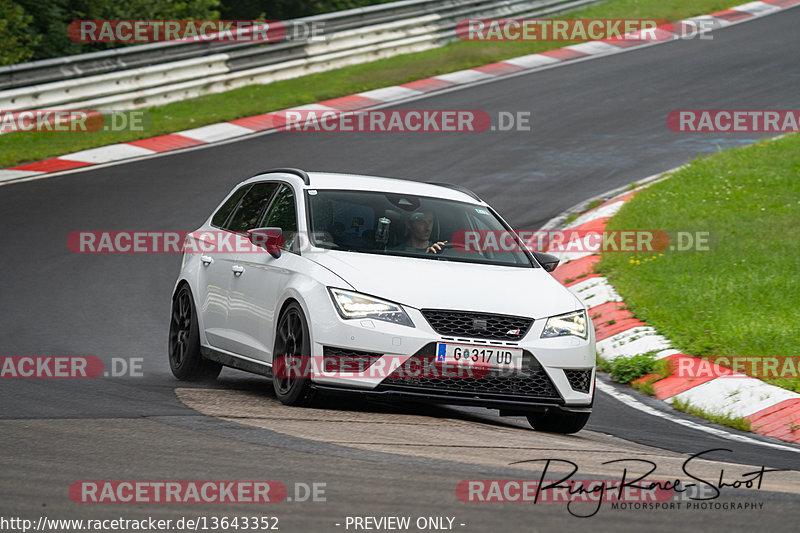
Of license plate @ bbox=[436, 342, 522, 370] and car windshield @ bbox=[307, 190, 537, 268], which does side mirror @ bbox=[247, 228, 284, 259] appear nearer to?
car windshield @ bbox=[307, 190, 537, 268]

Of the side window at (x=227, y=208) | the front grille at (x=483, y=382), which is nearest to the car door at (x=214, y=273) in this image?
the side window at (x=227, y=208)

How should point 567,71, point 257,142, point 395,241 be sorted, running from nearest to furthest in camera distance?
point 395,241
point 257,142
point 567,71

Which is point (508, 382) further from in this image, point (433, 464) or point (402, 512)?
point (402, 512)

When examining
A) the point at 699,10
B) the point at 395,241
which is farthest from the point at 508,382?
the point at 699,10

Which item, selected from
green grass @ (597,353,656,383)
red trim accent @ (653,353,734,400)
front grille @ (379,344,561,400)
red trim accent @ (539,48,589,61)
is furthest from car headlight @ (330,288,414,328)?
red trim accent @ (539,48,589,61)

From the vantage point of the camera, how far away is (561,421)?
784cm

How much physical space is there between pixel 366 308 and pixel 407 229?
1.17m

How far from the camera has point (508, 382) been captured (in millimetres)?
7262

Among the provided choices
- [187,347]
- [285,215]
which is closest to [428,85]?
[187,347]

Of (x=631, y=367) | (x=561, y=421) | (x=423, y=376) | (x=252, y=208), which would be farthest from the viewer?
(x=631, y=367)

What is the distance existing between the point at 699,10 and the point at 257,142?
14805 mm

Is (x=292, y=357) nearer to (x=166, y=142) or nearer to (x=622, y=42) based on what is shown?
(x=166, y=142)

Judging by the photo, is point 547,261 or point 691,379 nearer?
point 547,261

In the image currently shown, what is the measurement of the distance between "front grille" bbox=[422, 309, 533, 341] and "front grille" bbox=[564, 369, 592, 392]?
0.49 metres
